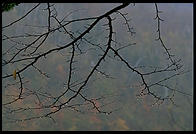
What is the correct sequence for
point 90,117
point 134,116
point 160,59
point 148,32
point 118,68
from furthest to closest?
point 148,32 < point 160,59 < point 118,68 < point 134,116 < point 90,117

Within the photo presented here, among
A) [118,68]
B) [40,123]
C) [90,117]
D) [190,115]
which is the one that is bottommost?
[40,123]

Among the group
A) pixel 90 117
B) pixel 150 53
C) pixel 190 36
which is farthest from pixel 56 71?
pixel 190 36

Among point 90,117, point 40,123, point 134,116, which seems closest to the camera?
point 40,123

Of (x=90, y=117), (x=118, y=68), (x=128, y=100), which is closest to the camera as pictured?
(x=90, y=117)

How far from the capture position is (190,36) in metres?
32.9

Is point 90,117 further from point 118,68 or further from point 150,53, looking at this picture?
point 150,53

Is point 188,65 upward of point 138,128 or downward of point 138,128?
upward

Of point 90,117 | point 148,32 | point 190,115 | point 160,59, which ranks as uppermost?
point 148,32

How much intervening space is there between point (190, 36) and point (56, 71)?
15.6 metres

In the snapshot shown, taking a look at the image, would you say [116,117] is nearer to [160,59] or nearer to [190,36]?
[160,59]

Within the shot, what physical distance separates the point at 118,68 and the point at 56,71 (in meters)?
6.07

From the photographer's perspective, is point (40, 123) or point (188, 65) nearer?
point (40, 123)

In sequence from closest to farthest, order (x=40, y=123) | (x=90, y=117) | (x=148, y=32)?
(x=40, y=123), (x=90, y=117), (x=148, y=32)

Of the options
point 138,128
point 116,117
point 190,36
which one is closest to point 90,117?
point 116,117
